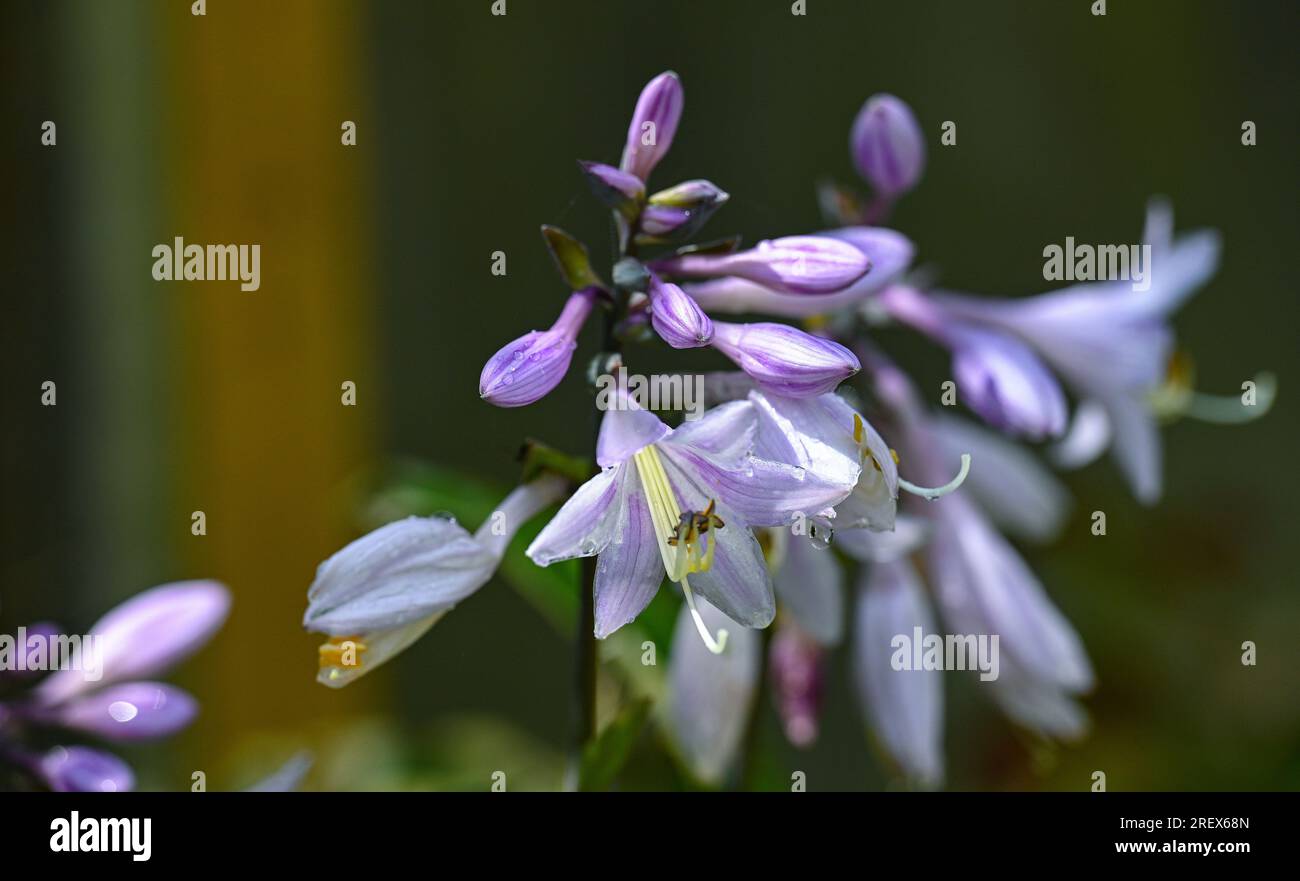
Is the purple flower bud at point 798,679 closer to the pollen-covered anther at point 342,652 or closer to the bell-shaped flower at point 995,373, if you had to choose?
the bell-shaped flower at point 995,373

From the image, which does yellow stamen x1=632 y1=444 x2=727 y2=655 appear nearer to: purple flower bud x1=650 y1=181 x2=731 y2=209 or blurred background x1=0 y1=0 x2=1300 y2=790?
purple flower bud x1=650 y1=181 x2=731 y2=209

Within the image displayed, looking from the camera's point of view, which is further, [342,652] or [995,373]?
[995,373]

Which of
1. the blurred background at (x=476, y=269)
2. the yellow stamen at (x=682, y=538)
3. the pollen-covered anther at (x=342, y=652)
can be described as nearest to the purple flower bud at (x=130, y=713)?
the pollen-covered anther at (x=342, y=652)

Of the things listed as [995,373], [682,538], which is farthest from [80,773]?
[995,373]

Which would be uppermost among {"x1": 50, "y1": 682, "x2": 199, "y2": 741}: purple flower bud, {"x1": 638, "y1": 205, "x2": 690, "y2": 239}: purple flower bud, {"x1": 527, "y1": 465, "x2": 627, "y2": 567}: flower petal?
{"x1": 638, "y1": 205, "x2": 690, "y2": 239}: purple flower bud

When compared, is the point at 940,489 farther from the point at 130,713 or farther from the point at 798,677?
the point at 130,713

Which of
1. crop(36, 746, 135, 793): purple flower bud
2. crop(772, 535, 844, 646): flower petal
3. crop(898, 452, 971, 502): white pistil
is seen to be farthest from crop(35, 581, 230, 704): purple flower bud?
crop(898, 452, 971, 502): white pistil

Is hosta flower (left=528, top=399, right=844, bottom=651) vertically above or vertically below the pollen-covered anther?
above
